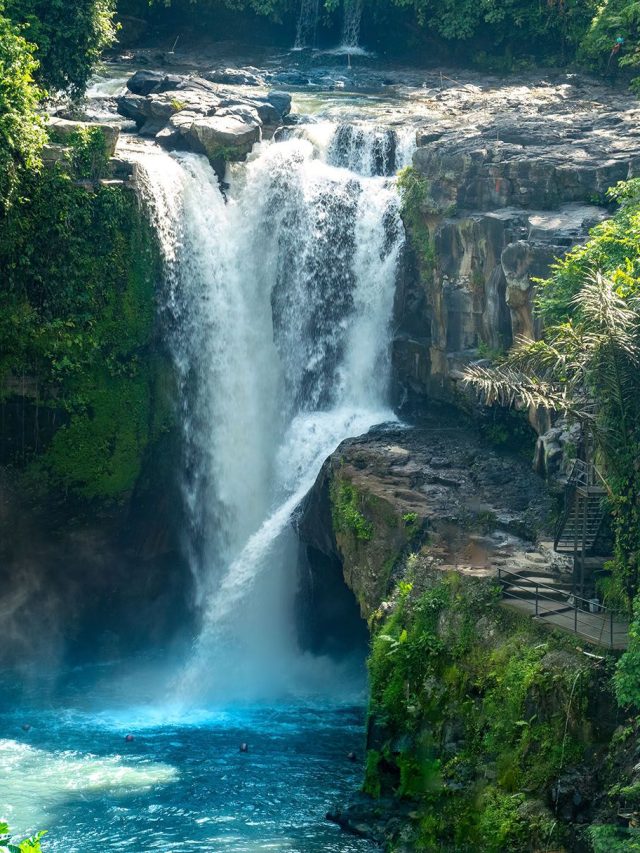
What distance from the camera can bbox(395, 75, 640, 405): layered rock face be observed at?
3303 centimetres

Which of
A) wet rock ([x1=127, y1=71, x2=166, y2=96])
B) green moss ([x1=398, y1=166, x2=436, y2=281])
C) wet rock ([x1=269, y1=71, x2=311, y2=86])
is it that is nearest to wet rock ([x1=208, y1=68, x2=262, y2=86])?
wet rock ([x1=269, y1=71, x2=311, y2=86])

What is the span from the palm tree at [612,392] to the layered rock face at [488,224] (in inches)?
293

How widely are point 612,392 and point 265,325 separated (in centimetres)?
1632

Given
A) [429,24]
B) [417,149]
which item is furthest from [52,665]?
[429,24]

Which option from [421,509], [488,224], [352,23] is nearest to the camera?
[421,509]

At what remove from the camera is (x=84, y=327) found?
35.7m

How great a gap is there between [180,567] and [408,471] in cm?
884

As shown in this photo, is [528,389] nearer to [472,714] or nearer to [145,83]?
[472,714]

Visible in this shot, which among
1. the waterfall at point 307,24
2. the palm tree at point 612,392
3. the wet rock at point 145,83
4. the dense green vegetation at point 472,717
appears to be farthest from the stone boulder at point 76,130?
the waterfall at point 307,24

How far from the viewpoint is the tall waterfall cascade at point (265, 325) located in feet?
122

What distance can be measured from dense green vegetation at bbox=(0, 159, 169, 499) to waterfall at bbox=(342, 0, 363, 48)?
68.5 ft

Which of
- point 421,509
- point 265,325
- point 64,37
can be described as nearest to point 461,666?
point 421,509

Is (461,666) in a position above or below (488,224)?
below

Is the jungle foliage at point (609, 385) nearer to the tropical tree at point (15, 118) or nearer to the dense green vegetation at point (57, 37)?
the tropical tree at point (15, 118)
